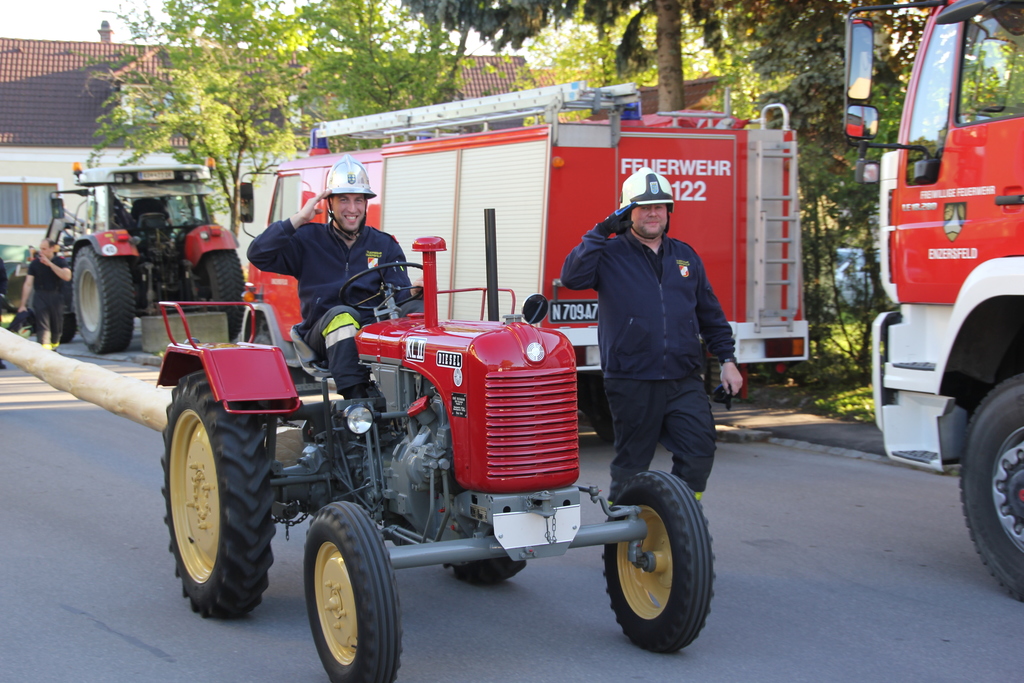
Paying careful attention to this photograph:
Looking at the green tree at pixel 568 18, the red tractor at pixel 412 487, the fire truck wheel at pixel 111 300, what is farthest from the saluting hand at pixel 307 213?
the fire truck wheel at pixel 111 300

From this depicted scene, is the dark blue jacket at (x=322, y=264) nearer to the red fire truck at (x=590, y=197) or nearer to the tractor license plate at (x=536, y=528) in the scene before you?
the tractor license plate at (x=536, y=528)

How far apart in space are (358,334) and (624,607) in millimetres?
1760

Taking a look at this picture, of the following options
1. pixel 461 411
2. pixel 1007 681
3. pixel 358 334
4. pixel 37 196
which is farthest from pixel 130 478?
pixel 37 196

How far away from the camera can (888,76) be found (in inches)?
493

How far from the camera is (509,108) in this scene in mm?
9375

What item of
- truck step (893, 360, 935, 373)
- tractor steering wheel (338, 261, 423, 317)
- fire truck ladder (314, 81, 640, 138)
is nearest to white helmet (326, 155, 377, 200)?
tractor steering wheel (338, 261, 423, 317)

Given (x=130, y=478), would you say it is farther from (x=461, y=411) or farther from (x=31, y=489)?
(x=461, y=411)

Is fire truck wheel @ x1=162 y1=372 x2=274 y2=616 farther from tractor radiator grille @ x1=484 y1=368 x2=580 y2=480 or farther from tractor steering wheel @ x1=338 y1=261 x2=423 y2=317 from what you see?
tractor radiator grille @ x1=484 y1=368 x2=580 y2=480

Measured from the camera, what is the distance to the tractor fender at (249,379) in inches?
189

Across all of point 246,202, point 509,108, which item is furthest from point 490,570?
point 246,202

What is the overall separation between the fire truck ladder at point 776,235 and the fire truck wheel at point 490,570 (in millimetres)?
4786

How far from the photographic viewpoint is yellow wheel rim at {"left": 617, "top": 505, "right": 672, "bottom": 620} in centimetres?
433

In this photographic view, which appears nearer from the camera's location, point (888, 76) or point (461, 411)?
point (461, 411)

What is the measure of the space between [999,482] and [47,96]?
3472 centimetres
